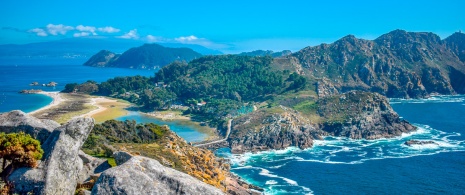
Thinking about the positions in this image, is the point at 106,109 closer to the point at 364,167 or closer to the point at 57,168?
the point at 364,167

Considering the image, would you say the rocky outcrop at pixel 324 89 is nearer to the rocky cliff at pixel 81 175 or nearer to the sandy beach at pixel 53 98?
the sandy beach at pixel 53 98

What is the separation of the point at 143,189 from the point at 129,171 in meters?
1.09

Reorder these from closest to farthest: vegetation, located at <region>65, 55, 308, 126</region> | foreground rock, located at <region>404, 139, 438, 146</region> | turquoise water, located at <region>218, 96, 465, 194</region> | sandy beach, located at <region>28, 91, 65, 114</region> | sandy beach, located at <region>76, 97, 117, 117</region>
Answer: turquoise water, located at <region>218, 96, 465, 194</region> < foreground rock, located at <region>404, 139, 438, 146</region> < sandy beach, located at <region>76, 97, 117, 117</region> < sandy beach, located at <region>28, 91, 65, 114</region> < vegetation, located at <region>65, 55, 308, 126</region>

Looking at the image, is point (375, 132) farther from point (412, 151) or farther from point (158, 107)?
point (158, 107)

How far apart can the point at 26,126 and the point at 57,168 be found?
586cm

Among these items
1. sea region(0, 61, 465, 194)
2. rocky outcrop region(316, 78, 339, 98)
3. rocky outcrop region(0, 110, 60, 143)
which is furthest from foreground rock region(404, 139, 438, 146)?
rocky outcrop region(0, 110, 60, 143)

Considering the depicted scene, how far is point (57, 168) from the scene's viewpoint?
67.1 feet

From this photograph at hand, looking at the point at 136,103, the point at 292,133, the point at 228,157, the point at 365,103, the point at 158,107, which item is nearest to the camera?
the point at 228,157

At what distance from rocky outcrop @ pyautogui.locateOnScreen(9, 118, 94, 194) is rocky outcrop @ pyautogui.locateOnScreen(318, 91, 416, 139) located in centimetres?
10510

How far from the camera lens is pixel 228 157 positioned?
96562 mm

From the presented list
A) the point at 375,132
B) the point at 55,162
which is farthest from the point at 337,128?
→ the point at 55,162

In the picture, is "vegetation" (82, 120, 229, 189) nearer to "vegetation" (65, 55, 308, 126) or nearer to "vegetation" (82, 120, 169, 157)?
"vegetation" (82, 120, 169, 157)

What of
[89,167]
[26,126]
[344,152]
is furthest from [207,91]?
[26,126]

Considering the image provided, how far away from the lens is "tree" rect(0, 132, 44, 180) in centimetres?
2045
